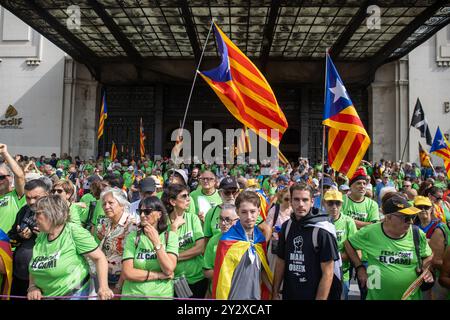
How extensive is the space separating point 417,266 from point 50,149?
22.3 meters

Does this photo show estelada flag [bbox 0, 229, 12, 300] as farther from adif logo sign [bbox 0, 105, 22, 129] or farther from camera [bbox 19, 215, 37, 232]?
adif logo sign [bbox 0, 105, 22, 129]

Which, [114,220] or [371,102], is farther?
[371,102]

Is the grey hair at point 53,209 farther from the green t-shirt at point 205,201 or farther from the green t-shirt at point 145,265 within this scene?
the green t-shirt at point 205,201

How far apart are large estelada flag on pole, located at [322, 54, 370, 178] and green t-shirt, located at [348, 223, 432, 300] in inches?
83.0

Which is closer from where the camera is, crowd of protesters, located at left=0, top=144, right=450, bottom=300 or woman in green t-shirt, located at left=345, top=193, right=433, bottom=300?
crowd of protesters, located at left=0, top=144, right=450, bottom=300

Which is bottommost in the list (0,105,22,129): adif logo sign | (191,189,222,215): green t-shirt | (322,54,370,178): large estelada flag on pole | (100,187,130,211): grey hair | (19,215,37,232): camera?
(19,215,37,232): camera

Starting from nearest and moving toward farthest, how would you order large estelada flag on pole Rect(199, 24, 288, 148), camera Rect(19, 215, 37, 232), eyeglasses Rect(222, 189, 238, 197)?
camera Rect(19, 215, 37, 232)
eyeglasses Rect(222, 189, 238, 197)
large estelada flag on pole Rect(199, 24, 288, 148)

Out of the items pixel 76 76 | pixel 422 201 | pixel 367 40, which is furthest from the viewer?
pixel 76 76

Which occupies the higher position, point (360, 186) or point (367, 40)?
point (367, 40)

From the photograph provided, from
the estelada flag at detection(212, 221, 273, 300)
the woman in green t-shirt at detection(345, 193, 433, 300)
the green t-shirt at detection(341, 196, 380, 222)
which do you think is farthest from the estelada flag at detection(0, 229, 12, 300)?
the green t-shirt at detection(341, 196, 380, 222)

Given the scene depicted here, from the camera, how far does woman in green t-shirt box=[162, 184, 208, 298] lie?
3.98 meters

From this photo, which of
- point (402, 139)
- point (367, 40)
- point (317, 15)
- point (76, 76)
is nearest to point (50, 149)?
point (76, 76)

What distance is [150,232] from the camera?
128 inches
